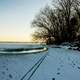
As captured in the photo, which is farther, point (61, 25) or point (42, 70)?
point (61, 25)

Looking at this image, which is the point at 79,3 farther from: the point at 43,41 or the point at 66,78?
the point at 66,78

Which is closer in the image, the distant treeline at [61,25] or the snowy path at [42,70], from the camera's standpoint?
the snowy path at [42,70]

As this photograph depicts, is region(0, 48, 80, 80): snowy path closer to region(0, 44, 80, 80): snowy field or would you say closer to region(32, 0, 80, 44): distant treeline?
region(0, 44, 80, 80): snowy field

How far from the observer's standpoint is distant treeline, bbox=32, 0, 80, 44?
51156 millimetres

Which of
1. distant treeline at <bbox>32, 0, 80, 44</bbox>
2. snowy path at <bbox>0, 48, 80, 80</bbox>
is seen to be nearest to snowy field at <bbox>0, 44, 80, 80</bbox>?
snowy path at <bbox>0, 48, 80, 80</bbox>

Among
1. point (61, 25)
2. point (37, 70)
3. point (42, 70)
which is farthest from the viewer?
point (61, 25)

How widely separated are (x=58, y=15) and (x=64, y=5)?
283 cm

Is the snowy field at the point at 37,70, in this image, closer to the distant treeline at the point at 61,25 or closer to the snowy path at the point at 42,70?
the snowy path at the point at 42,70

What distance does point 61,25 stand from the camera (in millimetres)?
52219

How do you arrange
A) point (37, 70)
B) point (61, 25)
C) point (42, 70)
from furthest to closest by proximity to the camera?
point (61, 25), point (42, 70), point (37, 70)

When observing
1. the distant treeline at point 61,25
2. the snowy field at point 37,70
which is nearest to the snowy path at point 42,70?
the snowy field at point 37,70

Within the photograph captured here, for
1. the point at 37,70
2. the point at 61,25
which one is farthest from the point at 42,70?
the point at 61,25

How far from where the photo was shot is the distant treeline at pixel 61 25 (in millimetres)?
51156

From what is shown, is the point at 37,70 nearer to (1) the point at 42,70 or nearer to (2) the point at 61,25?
(1) the point at 42,70
